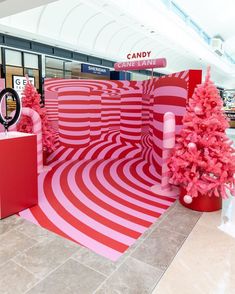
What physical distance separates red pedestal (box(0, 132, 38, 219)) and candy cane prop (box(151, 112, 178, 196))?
1.62 metres

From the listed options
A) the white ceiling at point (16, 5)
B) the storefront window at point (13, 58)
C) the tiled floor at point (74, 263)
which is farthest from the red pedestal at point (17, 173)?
the storefront window at point (13, 58)

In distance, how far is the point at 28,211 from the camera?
2.92 metres

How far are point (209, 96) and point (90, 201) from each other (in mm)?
1853

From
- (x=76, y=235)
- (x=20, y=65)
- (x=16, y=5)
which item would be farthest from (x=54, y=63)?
(x=76, y=235)

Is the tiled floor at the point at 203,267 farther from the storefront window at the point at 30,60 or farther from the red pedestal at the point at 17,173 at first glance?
the storefront window at the point at 30,60

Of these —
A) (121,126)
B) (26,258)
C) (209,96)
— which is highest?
(209,96)

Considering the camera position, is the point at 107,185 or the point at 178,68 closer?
the point at 107,185

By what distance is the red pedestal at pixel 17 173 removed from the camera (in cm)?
268

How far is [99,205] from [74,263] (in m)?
1.16

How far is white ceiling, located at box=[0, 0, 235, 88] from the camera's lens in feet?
28.7

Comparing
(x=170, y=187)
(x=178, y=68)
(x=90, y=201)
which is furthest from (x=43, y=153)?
(x=178, y=68)

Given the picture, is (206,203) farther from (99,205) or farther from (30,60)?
(30,60)

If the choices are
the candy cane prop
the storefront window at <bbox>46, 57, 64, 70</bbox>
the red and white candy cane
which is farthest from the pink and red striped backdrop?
the storefront window at <bbox>46, 57, 64, 70</bbox>

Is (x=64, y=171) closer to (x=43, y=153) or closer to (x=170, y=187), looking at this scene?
(x=43, y=153)
